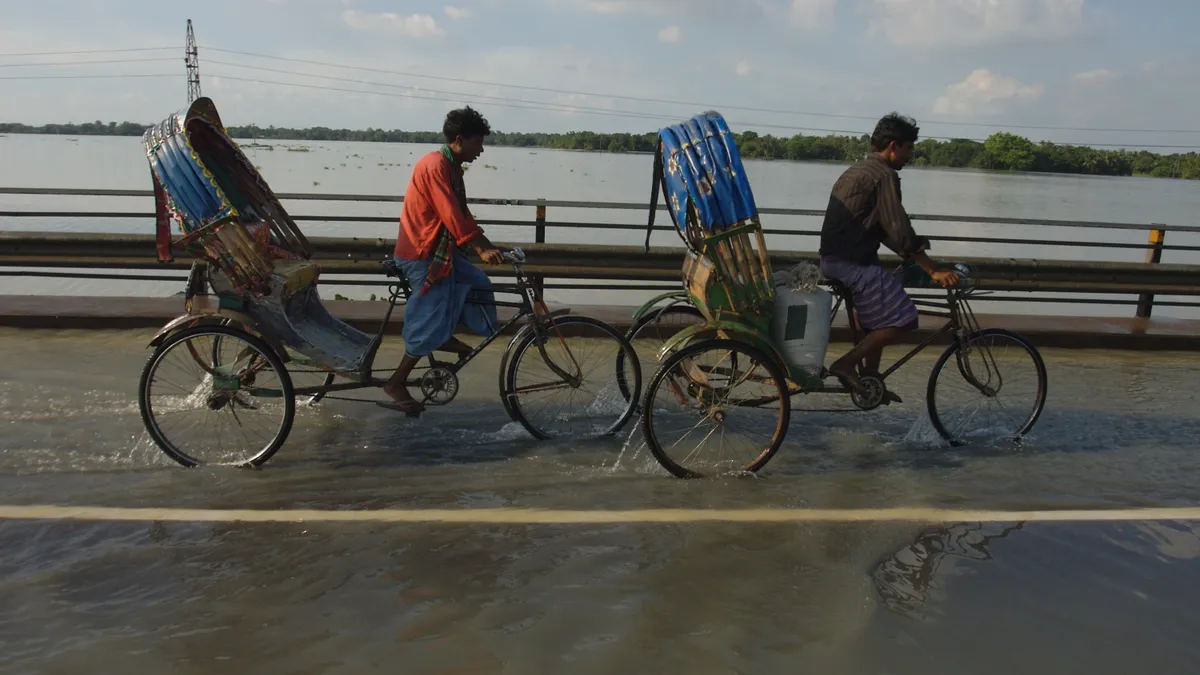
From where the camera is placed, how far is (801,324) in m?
5.02

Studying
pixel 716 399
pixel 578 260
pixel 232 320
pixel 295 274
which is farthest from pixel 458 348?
pixel 578 260

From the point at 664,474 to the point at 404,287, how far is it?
1902 mm

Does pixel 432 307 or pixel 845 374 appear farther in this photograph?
pixel 845 374

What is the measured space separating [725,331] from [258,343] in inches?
100

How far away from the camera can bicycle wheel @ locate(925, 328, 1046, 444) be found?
18.2 ft

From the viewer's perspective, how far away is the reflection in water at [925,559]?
11.4ft

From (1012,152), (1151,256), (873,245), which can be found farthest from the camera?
(1012,152)

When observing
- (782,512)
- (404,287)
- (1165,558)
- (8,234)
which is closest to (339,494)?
(404,287)

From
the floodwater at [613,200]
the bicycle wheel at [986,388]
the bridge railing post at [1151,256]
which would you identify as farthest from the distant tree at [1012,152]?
the bicycle wheel at [986,388]

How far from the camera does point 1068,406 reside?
641 cm

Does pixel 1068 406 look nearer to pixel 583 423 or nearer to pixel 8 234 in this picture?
pixel 583 423

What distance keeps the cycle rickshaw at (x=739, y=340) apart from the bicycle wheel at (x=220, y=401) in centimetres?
209

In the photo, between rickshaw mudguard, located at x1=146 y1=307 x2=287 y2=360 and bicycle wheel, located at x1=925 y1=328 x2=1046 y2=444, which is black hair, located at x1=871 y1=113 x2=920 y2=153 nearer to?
bicycle wheel, located at x1=925 y1=328 x2=1046 y2=444

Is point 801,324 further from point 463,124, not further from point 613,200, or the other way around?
point 613,200
